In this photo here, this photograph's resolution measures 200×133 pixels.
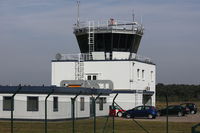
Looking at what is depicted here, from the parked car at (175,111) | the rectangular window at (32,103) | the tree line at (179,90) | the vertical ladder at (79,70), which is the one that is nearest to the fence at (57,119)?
the rectangular window at (32,103)

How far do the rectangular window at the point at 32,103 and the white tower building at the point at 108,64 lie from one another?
643 inches

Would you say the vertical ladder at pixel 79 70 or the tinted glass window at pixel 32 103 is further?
→ the vertical ladder at pixel 79 70

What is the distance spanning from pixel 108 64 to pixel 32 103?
763 inches

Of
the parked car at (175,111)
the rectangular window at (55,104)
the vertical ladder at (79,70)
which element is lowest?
the parked car at (175,111)

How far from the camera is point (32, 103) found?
4297 cm

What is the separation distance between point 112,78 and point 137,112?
→ 35.9 feet

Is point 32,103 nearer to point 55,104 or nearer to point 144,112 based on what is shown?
point 55,104

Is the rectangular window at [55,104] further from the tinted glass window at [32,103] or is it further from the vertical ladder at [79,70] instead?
the vertical ladder at [79,70]

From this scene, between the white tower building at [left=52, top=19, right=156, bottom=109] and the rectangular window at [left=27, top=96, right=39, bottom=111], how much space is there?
16321 mm

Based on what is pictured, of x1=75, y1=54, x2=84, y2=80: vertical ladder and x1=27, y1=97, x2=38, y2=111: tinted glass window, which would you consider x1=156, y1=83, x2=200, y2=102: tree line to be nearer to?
x1=75, y1=54, x2=84, y2=80: vertical ladder

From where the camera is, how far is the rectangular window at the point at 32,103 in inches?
1659

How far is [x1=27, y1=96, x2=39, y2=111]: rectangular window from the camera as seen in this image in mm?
42144

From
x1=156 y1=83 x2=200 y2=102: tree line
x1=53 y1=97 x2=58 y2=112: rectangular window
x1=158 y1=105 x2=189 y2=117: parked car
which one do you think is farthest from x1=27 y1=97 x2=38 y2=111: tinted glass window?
x1=156 y1=83 x2=200 y2=102: tree line

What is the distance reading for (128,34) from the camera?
61.7 metres
